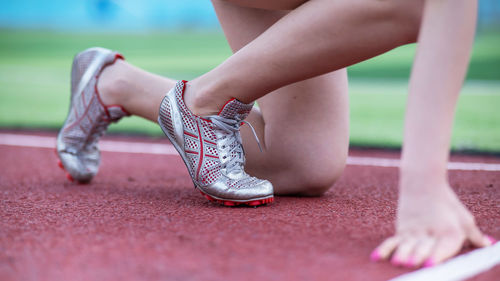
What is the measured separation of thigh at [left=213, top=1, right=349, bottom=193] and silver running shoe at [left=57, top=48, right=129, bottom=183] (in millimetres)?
431

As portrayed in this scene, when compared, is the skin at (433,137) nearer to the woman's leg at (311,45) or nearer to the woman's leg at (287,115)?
the woman's leg at (311,45)

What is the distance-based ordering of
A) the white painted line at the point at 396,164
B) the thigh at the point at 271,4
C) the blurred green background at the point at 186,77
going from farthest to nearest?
the blurred green background at the point at 186,77 < the white painted line at the point at 396,164 < the thigh at the point at 271,4

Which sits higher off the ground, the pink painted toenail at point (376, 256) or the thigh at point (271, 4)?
the thigh at point (271, 4)

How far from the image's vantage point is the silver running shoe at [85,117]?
1862 millimetres

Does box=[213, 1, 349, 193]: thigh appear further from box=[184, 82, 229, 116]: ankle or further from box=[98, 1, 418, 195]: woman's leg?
box=[184, 82, 229, 116]: ankle

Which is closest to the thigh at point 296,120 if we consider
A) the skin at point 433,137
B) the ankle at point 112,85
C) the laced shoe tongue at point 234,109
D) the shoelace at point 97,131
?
the laced shoe tongue at point 234,109

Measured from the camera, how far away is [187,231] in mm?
1293

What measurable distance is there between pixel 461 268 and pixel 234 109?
0.71 metres

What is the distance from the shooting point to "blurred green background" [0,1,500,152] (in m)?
3.75

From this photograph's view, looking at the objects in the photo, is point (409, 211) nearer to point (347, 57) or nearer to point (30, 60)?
point (347, 57)

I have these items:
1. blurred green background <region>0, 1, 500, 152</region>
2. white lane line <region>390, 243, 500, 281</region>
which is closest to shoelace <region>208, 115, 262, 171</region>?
white lane line <region>390, 243, 500, 281</region>

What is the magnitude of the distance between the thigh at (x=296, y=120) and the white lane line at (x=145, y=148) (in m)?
0.88

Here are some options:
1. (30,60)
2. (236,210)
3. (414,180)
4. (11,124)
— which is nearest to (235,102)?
(236,210)

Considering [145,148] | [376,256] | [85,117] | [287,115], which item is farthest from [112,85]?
[145,148]
